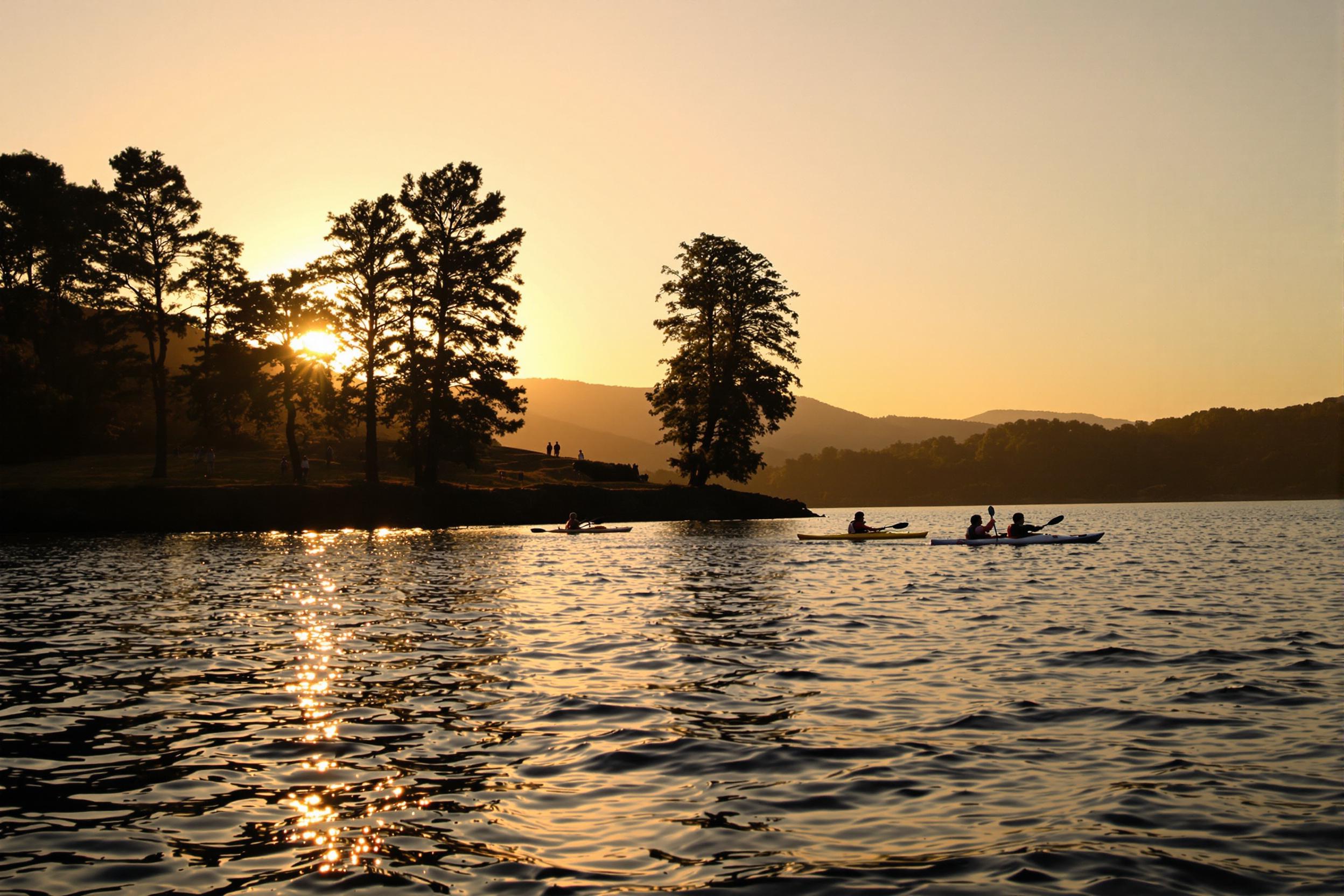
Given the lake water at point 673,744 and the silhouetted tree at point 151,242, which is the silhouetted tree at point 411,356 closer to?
the silhouetted tree at point 151,242

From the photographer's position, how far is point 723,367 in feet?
274


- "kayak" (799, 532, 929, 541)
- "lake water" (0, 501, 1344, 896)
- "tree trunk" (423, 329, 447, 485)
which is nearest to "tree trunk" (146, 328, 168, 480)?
"tree trunk" (423, 329, 447, 485)

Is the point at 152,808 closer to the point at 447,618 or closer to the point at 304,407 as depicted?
the point at 447,618

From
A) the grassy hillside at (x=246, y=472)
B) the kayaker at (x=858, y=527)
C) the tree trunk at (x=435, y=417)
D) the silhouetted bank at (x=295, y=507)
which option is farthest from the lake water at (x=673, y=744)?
the tree trunk at (x=435, y=417)

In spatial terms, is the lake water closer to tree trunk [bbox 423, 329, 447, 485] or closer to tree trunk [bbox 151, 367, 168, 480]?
tree trunk [bbox 151, 367, 168, 480]

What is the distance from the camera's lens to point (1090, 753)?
11.0 metres

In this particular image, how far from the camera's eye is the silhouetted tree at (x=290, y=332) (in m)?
67.1

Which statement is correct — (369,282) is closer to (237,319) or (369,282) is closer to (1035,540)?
(237,319)

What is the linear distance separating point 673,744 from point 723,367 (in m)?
72.7

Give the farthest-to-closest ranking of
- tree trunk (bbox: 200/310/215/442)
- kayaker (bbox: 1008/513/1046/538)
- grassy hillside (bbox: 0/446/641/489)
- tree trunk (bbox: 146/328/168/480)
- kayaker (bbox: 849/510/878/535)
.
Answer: tree trunk (bbox: 200/310/215/442) < tree trunk (bbox: 146/328/168/480) < grassy hillside (bbox: 0/446/641/489) < kayaker (bbox: 849/510/878/535) < kayaker (bbox: 1008/513/1046/538)

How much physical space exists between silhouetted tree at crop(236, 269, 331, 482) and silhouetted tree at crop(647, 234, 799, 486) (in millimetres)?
26209

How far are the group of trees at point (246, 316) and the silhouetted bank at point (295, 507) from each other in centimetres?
334

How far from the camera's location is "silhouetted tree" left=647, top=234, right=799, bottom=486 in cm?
8244

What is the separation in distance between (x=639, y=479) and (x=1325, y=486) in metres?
140
